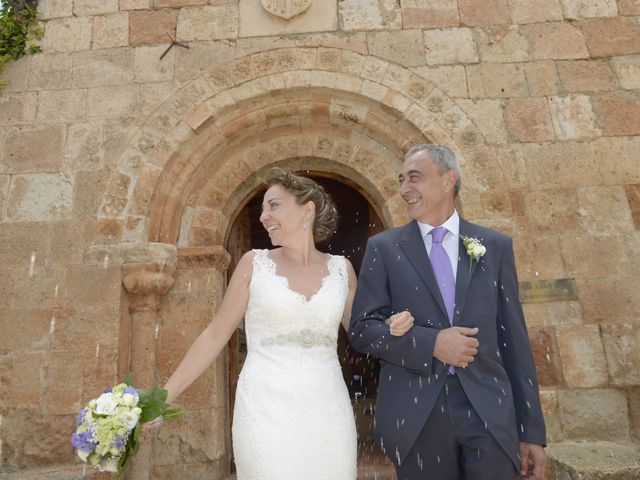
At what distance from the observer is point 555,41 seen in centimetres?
395

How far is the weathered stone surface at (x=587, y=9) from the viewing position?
158 inches

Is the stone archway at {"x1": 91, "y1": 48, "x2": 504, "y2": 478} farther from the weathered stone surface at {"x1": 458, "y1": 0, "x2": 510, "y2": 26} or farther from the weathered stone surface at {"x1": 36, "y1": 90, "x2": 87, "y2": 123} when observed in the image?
the weathered stone surface at {"x1": 458, "y1": 0, "x2": 510, "y2": 26}

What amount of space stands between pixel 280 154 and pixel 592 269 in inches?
100

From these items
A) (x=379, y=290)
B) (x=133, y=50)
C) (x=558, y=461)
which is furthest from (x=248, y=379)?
(x=133, y=50)

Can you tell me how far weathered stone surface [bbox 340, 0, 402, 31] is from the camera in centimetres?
403

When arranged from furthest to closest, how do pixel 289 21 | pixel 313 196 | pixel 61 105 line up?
1. pixel 289 21
2. pixel 61 105
3. pixel 313 196

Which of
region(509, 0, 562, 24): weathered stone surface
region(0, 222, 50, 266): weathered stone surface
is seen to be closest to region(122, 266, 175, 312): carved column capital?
region(0, 222, 50, 266): weathered stone surface

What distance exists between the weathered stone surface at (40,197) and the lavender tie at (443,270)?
2.96 meters

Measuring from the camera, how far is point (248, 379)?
6.21ft

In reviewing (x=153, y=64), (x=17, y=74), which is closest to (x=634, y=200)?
(x=153, y=64)

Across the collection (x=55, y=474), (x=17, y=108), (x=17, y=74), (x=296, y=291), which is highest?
(x=17, y=74)

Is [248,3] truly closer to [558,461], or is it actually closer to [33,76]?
[33,76]

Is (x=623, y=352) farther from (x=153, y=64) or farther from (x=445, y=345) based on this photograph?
(x=153, y=64)

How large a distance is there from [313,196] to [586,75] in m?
2.88
